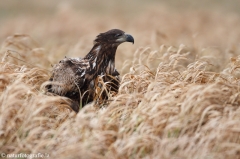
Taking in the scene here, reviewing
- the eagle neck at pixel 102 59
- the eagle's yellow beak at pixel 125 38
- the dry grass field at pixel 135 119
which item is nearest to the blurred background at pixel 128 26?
the eagle neck at pixel 102 59

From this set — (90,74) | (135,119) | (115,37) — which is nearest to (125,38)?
(115,37)

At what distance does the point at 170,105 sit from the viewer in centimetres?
562

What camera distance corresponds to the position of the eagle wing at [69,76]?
6484 mm

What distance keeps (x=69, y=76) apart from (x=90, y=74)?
279 millimetres

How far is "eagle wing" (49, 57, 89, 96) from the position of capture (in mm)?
6484

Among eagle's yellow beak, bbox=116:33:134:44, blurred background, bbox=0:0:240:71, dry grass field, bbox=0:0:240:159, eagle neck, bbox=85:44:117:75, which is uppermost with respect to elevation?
blurred background, bbox=0:0:240:71

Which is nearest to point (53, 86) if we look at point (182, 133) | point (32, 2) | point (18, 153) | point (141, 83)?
point (141, 83)

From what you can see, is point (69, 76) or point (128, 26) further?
point (128, 26)

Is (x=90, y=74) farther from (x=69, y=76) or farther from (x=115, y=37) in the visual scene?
(x=115, y=37)

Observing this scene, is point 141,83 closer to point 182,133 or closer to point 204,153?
point 182,133

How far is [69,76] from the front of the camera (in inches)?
256

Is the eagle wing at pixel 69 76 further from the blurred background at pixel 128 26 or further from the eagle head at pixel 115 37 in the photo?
the blurred background at pixel 128 26

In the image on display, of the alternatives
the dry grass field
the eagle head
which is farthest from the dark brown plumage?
the dry grass field

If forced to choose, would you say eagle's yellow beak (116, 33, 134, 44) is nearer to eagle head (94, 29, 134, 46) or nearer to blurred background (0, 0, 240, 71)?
eagle head (94, 29, 134, 46)
